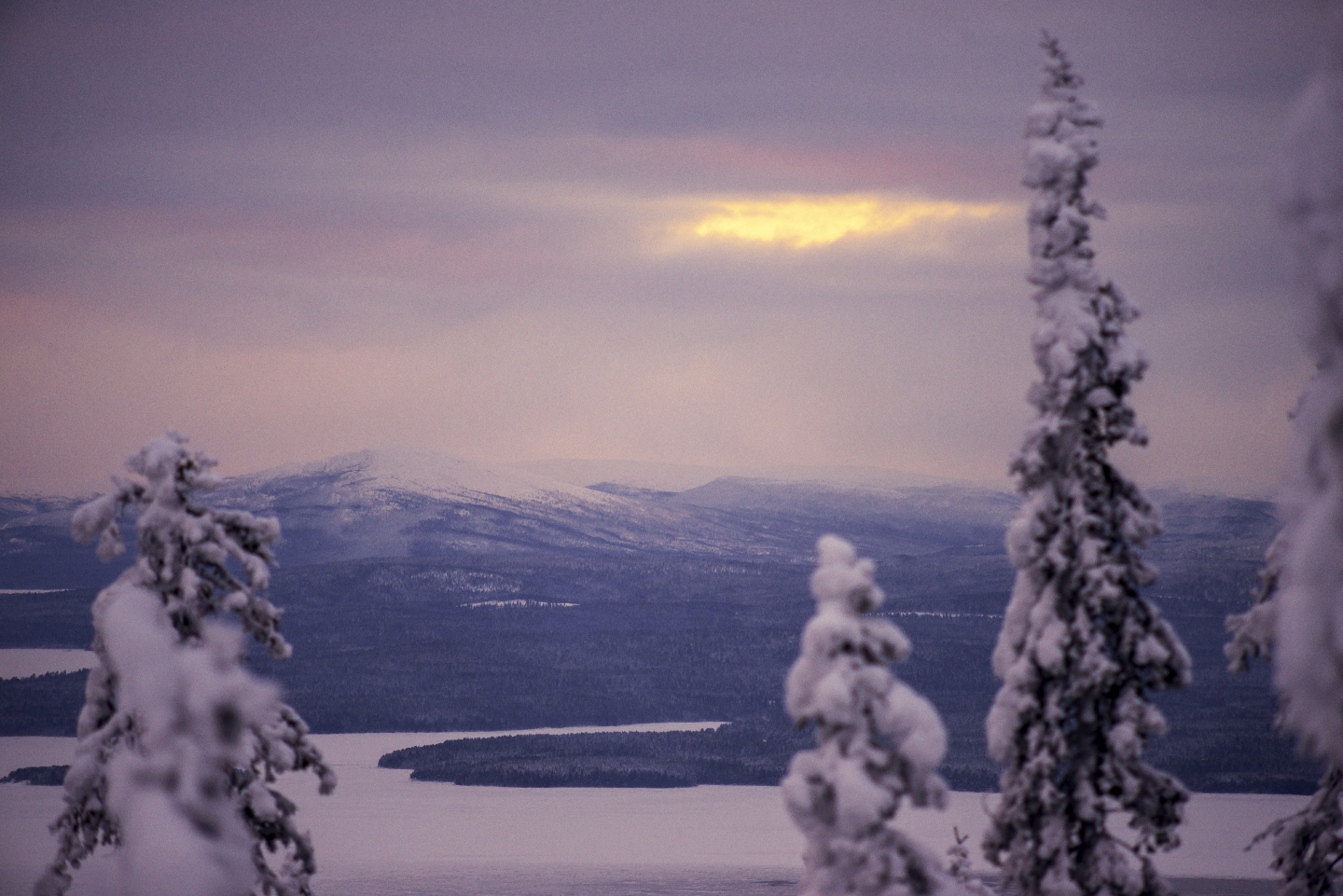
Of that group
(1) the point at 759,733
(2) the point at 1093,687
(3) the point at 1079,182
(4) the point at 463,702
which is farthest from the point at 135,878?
(4) the point at 463,702

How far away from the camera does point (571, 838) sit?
67.0 m

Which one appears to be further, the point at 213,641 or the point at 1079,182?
the point at 1079,182

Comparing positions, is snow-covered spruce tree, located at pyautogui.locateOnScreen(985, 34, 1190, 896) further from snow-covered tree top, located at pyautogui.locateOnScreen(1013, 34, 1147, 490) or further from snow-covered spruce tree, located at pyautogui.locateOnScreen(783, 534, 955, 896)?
snow-covered spruce tree, located at pyautogui.locateOnScreen(783, 534, 955, 896)

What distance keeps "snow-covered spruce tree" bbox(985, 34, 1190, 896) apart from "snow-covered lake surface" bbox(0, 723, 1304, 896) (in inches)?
750

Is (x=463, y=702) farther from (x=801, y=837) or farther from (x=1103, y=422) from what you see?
(x=1103, y=422)

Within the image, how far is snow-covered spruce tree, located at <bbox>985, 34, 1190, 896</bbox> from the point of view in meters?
18.9

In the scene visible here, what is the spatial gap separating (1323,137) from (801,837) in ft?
195

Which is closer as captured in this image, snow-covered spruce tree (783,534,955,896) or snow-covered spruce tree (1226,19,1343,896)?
snow-covered spruce tree (1226,19,1343,896)

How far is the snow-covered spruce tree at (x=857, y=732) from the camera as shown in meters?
14.7

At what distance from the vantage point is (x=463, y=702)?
136m

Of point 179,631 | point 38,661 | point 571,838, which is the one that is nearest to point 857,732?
point 179,631

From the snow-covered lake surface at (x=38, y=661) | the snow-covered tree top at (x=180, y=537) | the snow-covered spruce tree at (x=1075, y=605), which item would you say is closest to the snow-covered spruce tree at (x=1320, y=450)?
the snow-covered spruce tree at (x=1075, y=605)

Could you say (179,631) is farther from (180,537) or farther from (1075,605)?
(1075,605)

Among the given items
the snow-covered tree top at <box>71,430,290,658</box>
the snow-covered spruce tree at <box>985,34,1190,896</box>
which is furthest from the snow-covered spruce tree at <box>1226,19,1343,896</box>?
the snow-covered tree top at <box>71,430,290,658</box>
